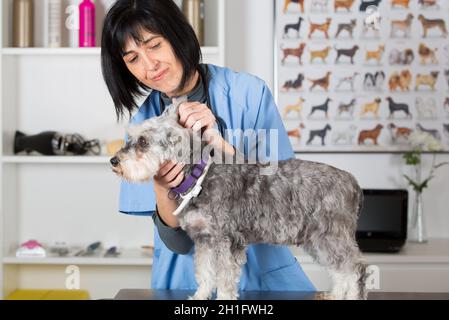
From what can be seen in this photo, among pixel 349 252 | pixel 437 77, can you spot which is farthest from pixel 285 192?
pixel 437 77

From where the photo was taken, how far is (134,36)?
1.16 m

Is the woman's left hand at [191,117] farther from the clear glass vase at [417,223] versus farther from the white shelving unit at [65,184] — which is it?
the clear glass vase at [417,223]

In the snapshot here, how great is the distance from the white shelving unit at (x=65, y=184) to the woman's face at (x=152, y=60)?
5.83 ft

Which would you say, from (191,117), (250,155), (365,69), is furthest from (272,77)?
(191,117)

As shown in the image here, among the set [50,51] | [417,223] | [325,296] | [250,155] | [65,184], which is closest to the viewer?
[325,296]

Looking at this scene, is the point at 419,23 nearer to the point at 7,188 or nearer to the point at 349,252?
the point at 7,188

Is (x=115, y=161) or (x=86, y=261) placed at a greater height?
(x=115, y=161)

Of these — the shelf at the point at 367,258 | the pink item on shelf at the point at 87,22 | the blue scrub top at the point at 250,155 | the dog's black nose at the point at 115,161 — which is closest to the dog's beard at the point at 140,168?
the dog's black nose at the point at 115,161

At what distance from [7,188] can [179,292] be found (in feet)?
5.99

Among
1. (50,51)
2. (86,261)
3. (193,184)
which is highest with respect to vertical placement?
(50,51)

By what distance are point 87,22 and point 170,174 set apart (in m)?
1.97

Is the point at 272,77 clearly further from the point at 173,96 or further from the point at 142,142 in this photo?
the point at 142,142

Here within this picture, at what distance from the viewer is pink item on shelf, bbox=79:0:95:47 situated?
285 centimetres

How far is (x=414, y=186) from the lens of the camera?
2965 millimetres
